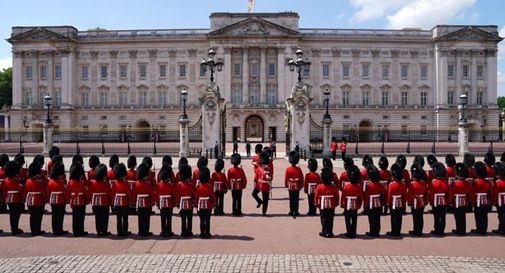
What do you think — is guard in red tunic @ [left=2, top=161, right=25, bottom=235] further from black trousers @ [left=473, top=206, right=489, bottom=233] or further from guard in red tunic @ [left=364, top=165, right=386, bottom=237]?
black trousers @ [left=473, top=206, right=489, bottom=233]

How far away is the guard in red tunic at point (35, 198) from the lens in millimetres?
9836

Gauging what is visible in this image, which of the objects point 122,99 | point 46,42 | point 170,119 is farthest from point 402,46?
point 46,42

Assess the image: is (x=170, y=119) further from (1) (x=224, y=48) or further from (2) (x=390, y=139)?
(2) (x=390, y=139)

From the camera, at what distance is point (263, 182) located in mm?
→ 12195

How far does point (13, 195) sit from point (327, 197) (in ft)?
22.5

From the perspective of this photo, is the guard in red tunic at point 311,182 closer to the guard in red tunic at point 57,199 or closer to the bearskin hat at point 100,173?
the bearskin hat at point 100,173

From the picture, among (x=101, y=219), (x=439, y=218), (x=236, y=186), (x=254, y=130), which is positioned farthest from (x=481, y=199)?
(x=254, y=130)

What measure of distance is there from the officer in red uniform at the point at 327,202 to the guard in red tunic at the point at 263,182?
2.47 metres

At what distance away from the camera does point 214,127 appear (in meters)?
30.2

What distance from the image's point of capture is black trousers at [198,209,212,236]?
31.4ft

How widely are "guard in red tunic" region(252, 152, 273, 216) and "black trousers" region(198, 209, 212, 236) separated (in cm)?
271

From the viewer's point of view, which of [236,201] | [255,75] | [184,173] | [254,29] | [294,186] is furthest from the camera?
[255,75]

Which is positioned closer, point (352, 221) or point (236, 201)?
point (352, 221)

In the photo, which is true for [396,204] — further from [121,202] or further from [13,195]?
[13,195]
